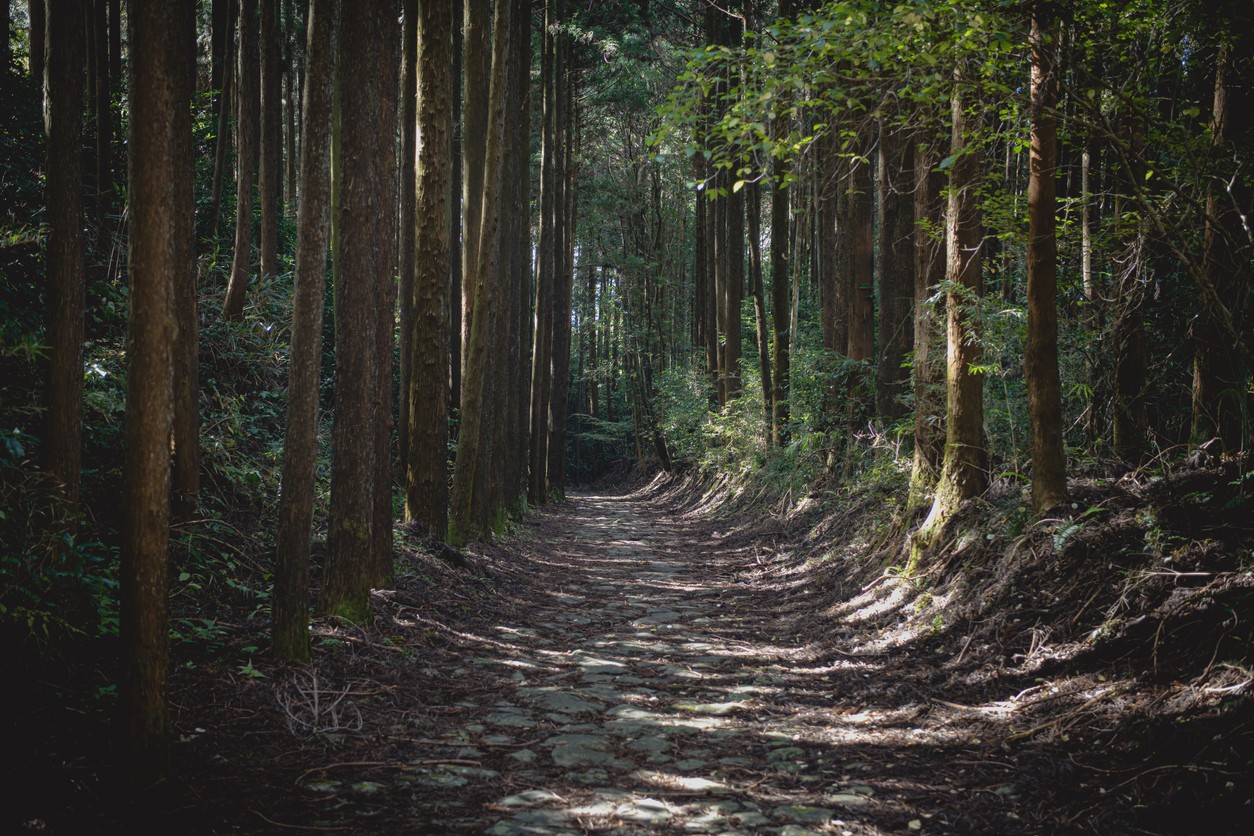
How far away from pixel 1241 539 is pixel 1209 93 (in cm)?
375

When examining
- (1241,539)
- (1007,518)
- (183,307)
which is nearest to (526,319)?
(183,307)

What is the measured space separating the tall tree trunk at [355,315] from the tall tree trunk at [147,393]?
2.35m

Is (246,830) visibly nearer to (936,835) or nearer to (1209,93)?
(936,835)

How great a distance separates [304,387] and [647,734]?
282cm

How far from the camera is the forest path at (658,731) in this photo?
3.26 m

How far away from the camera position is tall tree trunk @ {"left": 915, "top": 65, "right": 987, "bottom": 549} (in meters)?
6.57

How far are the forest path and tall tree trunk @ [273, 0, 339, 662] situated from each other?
4.11 ft

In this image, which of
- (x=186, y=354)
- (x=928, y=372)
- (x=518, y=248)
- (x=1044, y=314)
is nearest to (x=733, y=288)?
(x=518, y=248)

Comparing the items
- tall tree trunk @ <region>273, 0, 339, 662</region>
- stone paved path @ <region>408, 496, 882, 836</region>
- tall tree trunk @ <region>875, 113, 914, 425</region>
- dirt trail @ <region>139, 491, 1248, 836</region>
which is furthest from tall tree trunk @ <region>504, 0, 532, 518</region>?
tall tree trunk @ <region>273, 0, 339, 662</region>

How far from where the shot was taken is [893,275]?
10.8m

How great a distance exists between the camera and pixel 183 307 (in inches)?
223

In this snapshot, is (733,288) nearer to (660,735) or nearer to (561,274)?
(561,274)

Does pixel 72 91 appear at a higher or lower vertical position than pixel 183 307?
higher

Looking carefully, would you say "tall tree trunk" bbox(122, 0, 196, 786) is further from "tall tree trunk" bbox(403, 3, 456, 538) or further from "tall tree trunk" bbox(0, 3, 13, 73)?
"tall tree trunk" bbox(0, 3, 13, 73)
